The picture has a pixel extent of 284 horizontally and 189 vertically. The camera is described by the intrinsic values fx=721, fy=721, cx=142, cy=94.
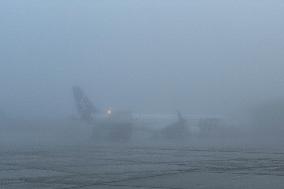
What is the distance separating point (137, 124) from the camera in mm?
54000

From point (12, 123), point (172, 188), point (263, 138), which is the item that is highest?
point (12, 123)

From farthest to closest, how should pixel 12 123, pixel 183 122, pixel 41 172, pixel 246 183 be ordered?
1. pixel 183 122
2. pixel 12 123
3. pixel 41 172
4. pixel 246 183

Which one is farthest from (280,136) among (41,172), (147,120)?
(41,172)

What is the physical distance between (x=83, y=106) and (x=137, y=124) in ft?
23.4

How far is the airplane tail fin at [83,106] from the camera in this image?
55.4 metres

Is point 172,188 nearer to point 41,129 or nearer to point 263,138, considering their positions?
point 263,138

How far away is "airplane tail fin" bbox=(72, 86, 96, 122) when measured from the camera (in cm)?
5539

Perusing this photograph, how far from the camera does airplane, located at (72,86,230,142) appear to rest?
46.6m

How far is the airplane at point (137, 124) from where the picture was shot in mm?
46562

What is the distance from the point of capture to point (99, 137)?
44.2 m

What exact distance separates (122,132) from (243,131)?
7768 millimetres

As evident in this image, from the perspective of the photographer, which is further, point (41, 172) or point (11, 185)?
point (41, 172)

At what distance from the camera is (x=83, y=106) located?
195 ft

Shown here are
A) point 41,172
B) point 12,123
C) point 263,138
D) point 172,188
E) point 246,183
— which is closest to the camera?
point 172,188
